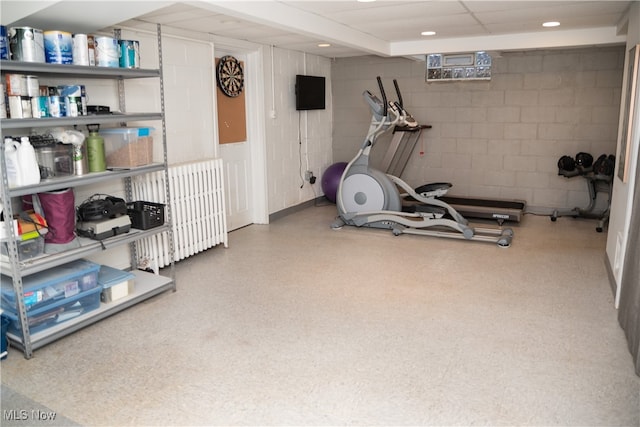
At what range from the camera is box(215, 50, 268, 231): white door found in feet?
19.7

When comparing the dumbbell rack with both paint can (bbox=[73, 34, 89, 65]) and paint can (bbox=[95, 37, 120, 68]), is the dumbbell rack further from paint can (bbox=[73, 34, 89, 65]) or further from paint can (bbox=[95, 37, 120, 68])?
paint can (bbox=[73, 34, 89, 65])

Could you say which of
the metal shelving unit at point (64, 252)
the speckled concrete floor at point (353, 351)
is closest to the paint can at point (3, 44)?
the metal shelving unit at point (64, 252)

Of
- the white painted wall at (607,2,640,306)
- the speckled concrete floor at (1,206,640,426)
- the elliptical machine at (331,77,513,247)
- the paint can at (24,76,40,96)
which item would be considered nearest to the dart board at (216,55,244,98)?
the elliptical machine at (331,77,513,247)

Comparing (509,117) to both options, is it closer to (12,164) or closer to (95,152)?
(95,152)

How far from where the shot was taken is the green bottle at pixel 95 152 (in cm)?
358

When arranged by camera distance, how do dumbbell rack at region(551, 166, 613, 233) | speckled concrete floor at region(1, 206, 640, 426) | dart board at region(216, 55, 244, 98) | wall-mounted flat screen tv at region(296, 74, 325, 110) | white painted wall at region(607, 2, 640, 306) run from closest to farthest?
speckled concrete floor at region(1, 206, 640, 426)
white painted wall at region(607, 2, 640, 306)
dart board at region(216, 55, 244, 98)
dumbbell rack at region(551, 166, 613, 233)
wall-mounted flat screen tv at region(296, 74, 325, 110)

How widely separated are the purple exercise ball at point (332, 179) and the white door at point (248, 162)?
1369 mm

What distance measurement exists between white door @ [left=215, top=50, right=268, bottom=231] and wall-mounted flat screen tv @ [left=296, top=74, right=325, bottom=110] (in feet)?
2.83

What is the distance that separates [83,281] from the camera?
3486 mm

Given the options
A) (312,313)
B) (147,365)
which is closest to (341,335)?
(312,313)

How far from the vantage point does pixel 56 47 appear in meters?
3.16

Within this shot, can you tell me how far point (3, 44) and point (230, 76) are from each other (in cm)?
298

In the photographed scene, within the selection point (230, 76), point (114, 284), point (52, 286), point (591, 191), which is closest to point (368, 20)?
point (230, 76)

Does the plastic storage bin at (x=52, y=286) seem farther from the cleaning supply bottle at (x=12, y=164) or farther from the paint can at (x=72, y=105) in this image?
the paint can at (x=72, y=105)
